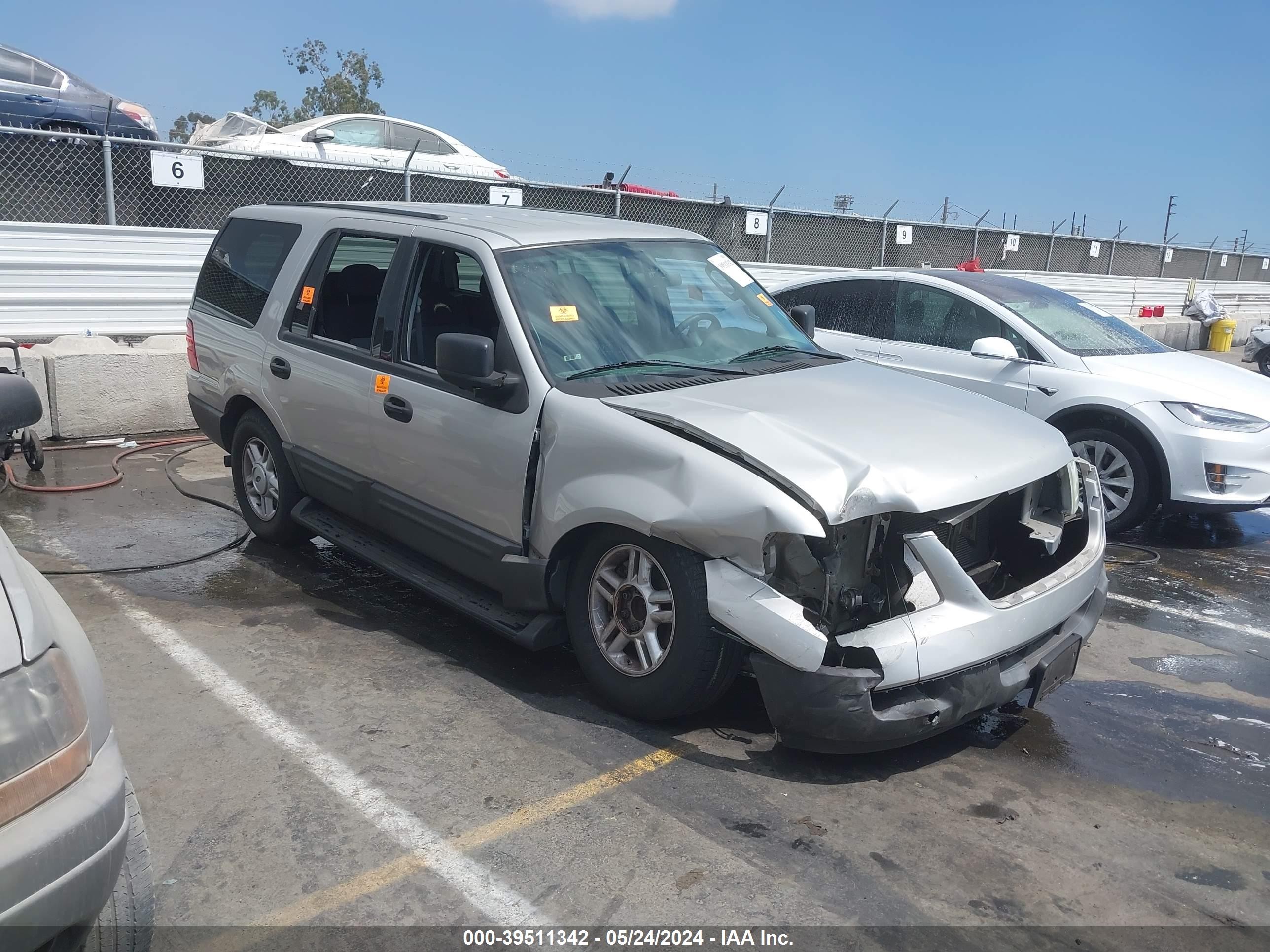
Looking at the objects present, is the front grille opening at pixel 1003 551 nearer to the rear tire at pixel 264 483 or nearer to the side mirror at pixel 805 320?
the side mirror at pixel 805 320

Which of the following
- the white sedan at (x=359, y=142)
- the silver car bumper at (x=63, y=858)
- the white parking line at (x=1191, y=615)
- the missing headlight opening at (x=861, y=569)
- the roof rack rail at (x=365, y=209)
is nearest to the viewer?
the silver car bumper at (x=63, y=858)

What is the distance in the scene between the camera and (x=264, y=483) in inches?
234

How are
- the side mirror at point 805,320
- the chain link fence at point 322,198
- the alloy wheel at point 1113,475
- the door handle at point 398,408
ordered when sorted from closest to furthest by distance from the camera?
the door handle at point 398,408, the side mirror at point 805,320, the alloy wheel at point 1113,475, the chain link fence at point 322,198

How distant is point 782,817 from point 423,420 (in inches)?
91.9

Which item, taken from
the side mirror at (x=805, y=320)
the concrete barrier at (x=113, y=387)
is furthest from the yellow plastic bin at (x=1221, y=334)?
the concrete barrier at (x=113, y=387)

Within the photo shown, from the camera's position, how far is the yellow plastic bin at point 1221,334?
20.0 m

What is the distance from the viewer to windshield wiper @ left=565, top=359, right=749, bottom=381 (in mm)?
4227

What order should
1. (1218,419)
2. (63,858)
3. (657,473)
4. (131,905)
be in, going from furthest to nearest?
(1218,419) < (657,473) < (131,905) < (63,858)

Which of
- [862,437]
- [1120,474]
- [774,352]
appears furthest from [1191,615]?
[862,437]

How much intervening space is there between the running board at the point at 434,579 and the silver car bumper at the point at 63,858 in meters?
2.10

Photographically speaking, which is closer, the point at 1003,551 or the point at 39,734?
the point at 39,734

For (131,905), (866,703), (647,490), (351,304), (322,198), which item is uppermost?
(322,198)

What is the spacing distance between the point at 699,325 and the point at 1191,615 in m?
3.22

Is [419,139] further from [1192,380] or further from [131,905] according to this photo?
[131,905]
